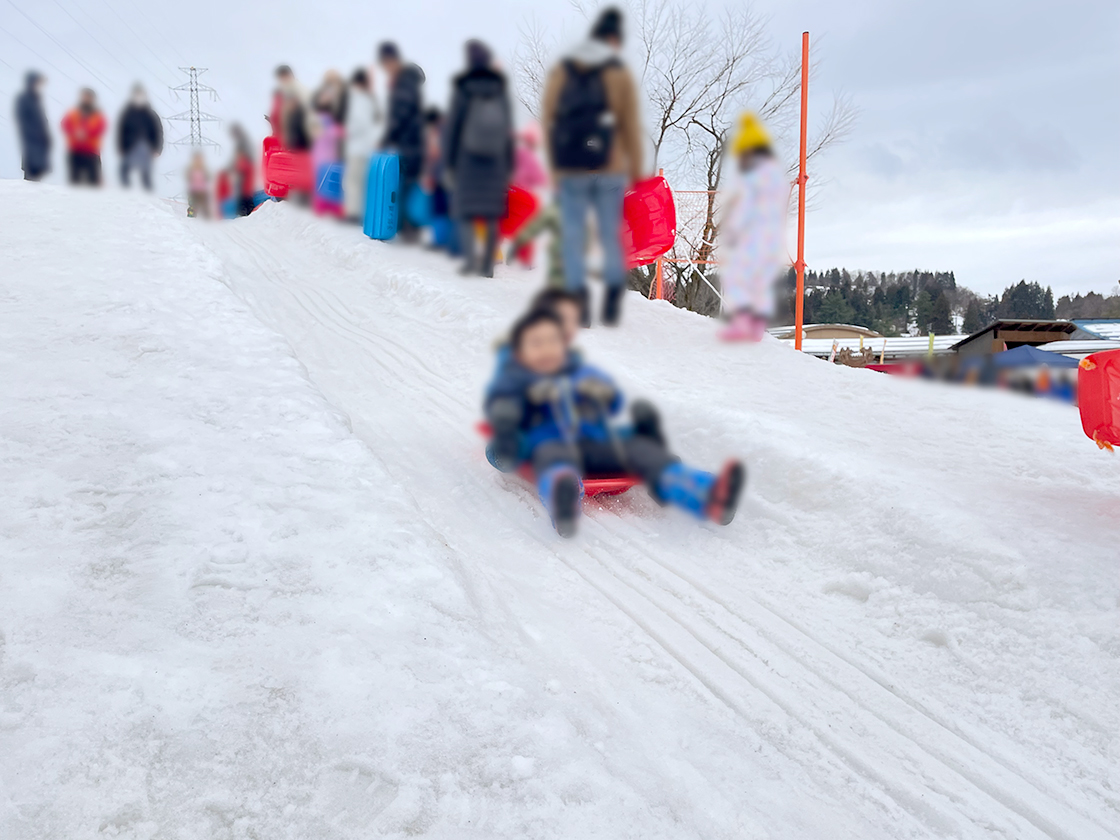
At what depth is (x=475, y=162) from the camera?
5.30ft

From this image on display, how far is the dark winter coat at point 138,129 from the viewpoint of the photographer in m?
6.64

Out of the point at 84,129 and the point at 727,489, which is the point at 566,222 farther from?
the point at 84,129

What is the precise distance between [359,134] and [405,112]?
1.57 ft

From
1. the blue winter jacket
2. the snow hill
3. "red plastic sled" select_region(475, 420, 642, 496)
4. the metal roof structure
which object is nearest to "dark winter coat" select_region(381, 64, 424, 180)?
the snow hill

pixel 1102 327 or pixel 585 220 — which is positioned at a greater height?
pixel 585 220

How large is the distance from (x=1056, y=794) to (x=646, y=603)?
55.5 inches

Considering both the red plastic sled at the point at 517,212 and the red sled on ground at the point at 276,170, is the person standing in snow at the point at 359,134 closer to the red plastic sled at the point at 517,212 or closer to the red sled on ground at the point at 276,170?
the red plastic sled at the point at 517,212

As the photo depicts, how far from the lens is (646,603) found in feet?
9.32

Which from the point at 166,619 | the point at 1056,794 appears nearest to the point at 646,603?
the point at 1056,794

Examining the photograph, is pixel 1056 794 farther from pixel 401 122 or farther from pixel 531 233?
pixel 401 122

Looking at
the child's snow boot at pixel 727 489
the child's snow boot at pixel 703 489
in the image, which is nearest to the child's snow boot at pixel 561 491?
the child's snow boot at pixel 703 489

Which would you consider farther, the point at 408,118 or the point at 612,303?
the point at 408,118

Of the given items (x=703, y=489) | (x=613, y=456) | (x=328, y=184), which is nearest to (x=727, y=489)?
(x=703, y=489)

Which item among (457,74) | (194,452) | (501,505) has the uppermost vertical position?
(457,74)
